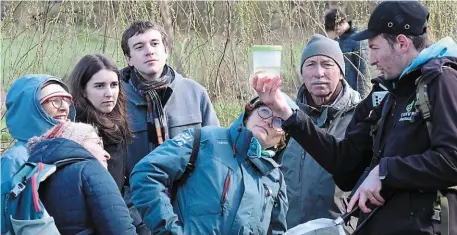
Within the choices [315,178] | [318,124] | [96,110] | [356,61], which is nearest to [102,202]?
[96,110]

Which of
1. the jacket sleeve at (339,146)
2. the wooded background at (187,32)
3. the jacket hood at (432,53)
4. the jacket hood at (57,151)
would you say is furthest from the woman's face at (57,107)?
the wooded background at (187,32)

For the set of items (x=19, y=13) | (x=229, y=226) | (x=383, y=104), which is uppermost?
(x=19, y=13)

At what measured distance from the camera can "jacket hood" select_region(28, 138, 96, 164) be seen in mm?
2939

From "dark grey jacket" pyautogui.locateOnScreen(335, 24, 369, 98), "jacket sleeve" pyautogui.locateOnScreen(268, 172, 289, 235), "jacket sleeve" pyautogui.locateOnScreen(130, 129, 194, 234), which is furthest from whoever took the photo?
"dark grey jacket" pyautogui.locateOnScreen(335, 24, 369, 98)

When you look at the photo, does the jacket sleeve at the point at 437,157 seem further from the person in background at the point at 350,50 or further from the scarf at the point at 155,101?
the person in background at the point at 350,50

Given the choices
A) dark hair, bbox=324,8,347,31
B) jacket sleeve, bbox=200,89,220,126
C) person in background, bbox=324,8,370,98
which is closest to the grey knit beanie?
jacket sleeve, bbox=200,89,220,126

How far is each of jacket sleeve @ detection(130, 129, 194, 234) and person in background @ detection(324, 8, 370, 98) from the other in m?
3.09

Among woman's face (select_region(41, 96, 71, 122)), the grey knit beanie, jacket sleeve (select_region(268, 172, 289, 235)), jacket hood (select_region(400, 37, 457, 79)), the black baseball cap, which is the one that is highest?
the black baseball cap

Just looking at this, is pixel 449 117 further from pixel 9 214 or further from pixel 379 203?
pixel 9 214

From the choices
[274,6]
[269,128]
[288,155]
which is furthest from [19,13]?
[269,128]

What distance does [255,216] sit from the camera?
3.45 meters

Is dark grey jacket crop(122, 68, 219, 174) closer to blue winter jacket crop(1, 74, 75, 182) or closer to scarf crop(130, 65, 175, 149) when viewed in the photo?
scarf crop(130, 65, 175, 149)

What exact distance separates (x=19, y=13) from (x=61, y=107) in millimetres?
2765

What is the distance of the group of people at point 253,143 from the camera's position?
2.92 m
